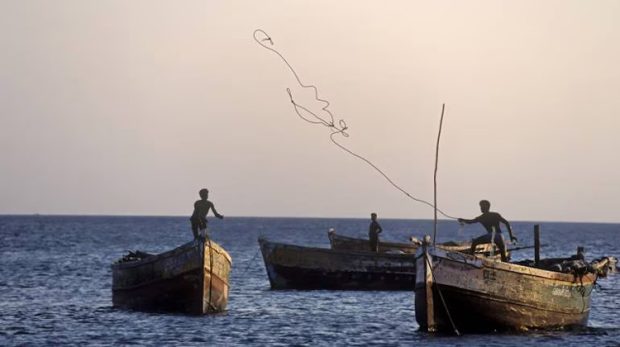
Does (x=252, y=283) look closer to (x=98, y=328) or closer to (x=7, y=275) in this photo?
(x=7, y=275)

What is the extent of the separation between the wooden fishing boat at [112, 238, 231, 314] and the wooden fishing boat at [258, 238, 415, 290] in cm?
781

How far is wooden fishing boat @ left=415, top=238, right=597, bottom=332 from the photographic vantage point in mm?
25500

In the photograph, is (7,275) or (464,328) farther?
(7,275)

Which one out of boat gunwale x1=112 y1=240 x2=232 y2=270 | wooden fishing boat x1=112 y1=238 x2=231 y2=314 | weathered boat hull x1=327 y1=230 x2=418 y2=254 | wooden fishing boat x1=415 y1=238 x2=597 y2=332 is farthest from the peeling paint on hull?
weathered boat hull x1=327 y1=230 x2=418 y2=254

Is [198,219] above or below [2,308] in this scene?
above

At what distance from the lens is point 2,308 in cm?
3419

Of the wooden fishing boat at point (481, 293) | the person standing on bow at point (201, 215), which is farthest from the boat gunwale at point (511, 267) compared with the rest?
the person standing on bow at point (201, 215)

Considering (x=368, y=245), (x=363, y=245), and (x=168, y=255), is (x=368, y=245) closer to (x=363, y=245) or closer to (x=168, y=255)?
(x=363, y=245)

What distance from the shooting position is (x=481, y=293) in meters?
25.8

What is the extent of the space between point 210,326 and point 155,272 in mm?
2623

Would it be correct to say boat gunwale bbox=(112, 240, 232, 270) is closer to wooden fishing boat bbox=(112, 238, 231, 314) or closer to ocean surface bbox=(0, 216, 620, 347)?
wooden fishing boat bbox=(112, 238, 231, 314)

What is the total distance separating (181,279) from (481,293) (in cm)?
789

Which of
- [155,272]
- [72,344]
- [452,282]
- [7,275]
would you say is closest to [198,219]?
[155,272]

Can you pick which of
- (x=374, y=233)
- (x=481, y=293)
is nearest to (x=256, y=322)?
(x=481, y=293)
